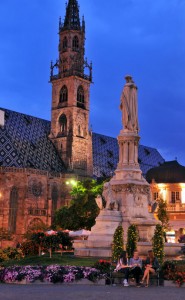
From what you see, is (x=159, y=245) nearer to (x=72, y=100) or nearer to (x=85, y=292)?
(x=85, y=292)

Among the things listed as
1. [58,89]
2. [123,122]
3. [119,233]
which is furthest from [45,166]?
[119,233]

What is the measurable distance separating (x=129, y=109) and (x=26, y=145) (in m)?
61.0

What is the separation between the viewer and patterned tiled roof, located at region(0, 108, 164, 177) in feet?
270

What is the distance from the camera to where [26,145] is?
8725cm

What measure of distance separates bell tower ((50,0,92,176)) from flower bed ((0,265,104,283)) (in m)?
70.2

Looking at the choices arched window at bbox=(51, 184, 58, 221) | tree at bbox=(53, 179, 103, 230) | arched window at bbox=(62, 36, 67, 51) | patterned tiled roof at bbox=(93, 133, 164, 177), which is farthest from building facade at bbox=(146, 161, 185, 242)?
arched window at bbox=(62, 36, 67, 51)

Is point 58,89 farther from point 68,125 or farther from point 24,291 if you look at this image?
point 24,291

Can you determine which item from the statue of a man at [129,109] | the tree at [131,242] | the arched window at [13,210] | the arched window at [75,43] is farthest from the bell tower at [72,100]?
the tree at [131,242]

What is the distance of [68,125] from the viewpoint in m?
91.8

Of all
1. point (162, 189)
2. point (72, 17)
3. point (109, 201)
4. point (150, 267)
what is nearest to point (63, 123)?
point (72, 17)

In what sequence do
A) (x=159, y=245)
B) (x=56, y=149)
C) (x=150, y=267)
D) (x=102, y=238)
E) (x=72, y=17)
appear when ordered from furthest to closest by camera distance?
(x=72, y=17), (x=56, y=149), (x=102, y=238), (x=159, y=245), (x=150, y=267)

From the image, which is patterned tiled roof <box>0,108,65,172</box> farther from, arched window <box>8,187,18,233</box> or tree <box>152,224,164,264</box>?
tree <box>152,224,164,264</box>

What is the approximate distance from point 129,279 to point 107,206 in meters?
9.65

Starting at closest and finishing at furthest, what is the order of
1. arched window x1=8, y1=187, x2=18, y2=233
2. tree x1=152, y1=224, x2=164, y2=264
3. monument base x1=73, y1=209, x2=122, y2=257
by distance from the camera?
tree x1=152, y1=224, x2=164, y2=264
monument base x1=73, y1=209, x2=122, y2=257
arched window x1=8, y1=187, x2=18, y2=233
